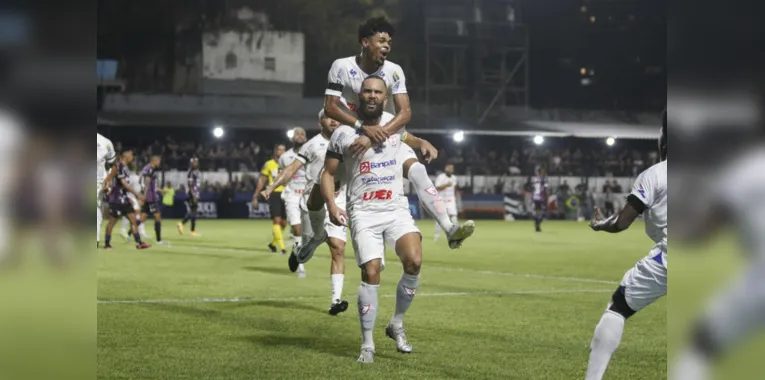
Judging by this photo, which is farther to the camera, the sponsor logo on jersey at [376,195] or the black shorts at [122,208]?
the black shorts at [122,208]

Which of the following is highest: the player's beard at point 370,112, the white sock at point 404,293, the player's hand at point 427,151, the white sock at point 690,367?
the player's beard at point 370,112

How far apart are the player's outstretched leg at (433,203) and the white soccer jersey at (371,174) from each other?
665mm

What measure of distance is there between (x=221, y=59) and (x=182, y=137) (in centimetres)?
475

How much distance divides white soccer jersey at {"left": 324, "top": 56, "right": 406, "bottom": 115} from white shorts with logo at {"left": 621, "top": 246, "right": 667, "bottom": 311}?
432 cm

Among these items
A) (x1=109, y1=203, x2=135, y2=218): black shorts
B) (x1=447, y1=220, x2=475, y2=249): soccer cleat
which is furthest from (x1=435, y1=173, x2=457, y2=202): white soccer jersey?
(x1=447, y1=220, x2=475, y2=249): soccer cleat

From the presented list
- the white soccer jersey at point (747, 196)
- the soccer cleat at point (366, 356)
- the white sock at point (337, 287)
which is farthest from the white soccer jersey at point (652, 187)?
the white sock at point (337, 287)

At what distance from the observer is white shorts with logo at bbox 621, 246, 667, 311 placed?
6.16 metres

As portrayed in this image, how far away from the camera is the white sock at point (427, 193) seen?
397 inches

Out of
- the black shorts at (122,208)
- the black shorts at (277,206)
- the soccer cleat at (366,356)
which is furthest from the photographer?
the black shorts at (122,208)

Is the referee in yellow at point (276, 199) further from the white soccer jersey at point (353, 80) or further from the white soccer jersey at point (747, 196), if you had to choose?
the white soccer jersey at point (747, 196)

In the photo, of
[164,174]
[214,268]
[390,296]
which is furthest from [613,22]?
[390,296]

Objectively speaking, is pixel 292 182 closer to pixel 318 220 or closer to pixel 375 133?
pixel 318 220

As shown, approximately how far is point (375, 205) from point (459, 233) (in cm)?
100

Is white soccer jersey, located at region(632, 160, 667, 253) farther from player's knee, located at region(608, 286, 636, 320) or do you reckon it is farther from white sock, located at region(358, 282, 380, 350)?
white sock, located at region(358, 282, 380, 350)
